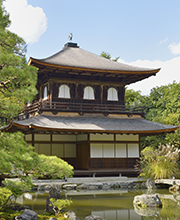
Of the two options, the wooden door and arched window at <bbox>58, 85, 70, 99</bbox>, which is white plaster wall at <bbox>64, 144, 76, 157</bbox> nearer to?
the wooden door

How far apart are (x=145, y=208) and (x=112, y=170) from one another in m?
7.74

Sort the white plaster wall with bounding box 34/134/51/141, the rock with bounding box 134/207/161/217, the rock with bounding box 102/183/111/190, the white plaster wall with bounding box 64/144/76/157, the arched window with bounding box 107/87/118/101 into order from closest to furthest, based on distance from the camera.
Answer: the rock with bounding box 134/207/161/217 → the rock with bounding box 102/183/111/190 → the white plaster wall with bounding box 34/134/51/141 → the white plaster wall with bounding box 64/144/76/157 → the arched window with bounding box 107/87/118/101

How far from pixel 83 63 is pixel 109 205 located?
11103 millimetres

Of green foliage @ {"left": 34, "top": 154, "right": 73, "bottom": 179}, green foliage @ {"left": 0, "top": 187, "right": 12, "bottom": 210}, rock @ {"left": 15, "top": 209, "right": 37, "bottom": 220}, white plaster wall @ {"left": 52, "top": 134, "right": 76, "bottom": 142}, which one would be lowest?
rock @ {"left": 15, "top": 209, "right": 37, "bottom": 220}

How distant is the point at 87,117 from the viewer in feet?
64.5

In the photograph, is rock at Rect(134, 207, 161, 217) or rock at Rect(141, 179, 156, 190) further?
rock at Rect(141, 179, 156, 190)

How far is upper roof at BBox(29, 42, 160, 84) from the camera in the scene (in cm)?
1866

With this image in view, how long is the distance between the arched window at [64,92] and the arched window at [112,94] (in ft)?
9.20

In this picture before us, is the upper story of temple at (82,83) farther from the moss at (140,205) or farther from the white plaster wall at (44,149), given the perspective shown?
the moss at (140,205)

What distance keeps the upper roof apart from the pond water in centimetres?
769

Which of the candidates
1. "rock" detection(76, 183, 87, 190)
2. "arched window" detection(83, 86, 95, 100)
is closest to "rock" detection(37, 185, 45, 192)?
"rock" detection(76, 183, 87, 190)

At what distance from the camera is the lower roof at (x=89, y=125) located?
54.8 ft

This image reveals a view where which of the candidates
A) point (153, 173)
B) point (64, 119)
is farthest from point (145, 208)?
point (64, 119)

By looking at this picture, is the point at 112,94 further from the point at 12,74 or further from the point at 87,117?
the point at 12,74
